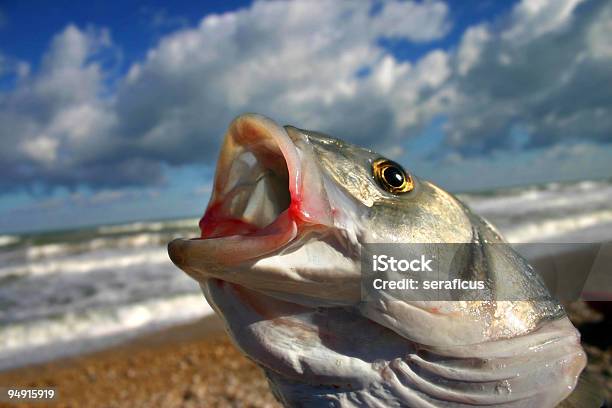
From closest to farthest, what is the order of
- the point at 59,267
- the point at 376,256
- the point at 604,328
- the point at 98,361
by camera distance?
1. the point at 376,256
2. the point at 604,328
3. the point at 98,361
4. the point at 59,267

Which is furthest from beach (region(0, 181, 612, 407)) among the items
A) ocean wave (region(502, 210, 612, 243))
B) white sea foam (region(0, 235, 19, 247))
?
white sea foam (region(0, 235, 19, 247))

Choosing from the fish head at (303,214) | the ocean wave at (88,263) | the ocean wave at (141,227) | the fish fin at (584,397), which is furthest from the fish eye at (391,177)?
the ocean wave at (141,227)

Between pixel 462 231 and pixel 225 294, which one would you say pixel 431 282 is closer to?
pixel 462 231

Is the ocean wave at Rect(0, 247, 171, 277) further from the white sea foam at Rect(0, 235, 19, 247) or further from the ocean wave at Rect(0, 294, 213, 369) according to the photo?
the white sea foam at Rect(0, 235, 19, 247)

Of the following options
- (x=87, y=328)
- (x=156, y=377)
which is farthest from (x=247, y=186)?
(x=87, y=328)

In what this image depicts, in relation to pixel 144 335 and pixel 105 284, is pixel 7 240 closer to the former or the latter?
pixel 105 284

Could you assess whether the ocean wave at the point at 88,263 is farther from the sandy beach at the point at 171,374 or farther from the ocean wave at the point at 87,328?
the sandy beach at the point at 171,374

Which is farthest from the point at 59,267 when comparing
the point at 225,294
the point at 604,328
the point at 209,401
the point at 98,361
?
the point at 225,294
